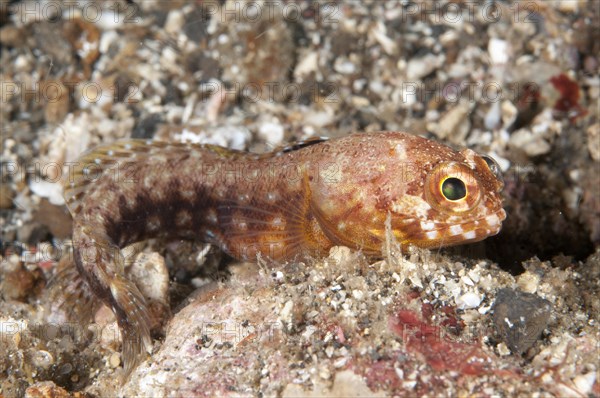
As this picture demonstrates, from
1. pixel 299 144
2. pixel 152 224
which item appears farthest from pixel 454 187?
pixel 152 224

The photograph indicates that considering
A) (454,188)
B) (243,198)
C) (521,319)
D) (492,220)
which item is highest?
(454,188)

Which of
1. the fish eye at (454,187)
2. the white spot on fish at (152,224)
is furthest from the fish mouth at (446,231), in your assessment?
the white spot on fish at (152,224)

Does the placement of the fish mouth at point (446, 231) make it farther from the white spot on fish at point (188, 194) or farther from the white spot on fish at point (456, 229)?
the white spot on fish at point (188, 194)

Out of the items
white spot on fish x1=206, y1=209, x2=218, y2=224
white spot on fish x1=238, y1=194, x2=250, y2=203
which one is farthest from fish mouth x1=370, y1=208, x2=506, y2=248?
white spot on fish x1=206, y1=209, x2=218, y2=224

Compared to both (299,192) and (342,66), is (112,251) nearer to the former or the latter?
(299,192)

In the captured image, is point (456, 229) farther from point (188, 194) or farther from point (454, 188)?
point (188, 194)

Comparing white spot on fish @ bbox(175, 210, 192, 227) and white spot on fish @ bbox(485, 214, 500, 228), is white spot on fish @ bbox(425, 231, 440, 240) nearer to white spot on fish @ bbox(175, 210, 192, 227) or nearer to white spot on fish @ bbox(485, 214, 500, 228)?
white spot on fish @ bbox(485, 214, 500, 228)
